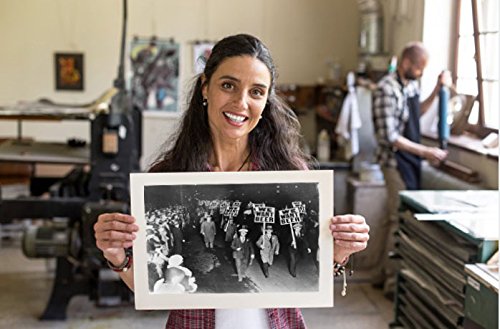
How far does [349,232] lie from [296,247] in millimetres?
123

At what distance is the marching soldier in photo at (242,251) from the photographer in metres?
1.47

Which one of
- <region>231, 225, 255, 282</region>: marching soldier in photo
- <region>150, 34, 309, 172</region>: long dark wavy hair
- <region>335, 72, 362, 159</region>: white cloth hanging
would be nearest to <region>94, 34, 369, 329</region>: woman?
<region>150, 34, 309, 172</region>: long dark wavy hair

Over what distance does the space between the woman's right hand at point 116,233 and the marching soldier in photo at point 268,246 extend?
273mm

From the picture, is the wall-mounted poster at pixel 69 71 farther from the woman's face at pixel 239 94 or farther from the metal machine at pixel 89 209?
the woman's face at pixel 239 94

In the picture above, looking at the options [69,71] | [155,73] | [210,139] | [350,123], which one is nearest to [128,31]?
[155,73]

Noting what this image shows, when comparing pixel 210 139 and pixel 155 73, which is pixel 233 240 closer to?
pixel 210 139

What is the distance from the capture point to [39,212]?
12.9ft

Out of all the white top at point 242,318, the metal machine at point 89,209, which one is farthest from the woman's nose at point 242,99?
the metal machine at point 89,209

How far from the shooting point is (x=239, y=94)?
4.75 ft

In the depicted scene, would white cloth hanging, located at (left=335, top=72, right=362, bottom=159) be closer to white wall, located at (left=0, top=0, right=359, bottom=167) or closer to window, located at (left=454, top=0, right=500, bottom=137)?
window, located at (left=454, top=0, right=500, bottom=137)

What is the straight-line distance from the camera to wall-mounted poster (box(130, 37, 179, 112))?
646 cm

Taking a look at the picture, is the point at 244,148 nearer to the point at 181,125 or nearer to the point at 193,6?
the point at 181,125

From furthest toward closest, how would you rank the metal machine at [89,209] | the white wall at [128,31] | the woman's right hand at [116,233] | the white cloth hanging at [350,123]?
the white wall at [128,31] → the white cloth hanging at [350,123] → the metal machine at [89,209] → the woman's right hand at [116,233]

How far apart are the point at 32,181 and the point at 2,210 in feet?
4.49
